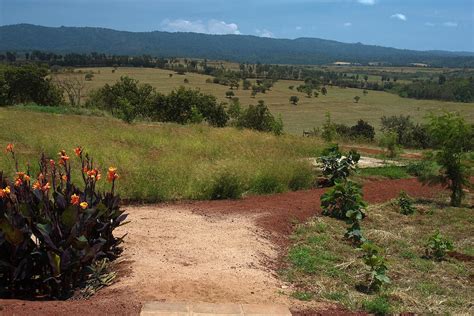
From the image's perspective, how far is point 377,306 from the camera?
4.89 m

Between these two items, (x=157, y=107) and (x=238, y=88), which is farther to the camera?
(x=238, y=88)

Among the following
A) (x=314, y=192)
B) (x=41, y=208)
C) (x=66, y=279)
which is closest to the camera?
(x=66, y=279)

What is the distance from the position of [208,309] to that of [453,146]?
8.27m

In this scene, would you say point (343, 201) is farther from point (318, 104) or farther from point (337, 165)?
point (318, 104)

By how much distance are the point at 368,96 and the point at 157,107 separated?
2470 inches

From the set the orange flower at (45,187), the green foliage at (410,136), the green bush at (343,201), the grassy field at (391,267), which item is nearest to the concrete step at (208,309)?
the grassy field at (391,267)

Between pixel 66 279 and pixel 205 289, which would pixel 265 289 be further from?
pixel 66 279

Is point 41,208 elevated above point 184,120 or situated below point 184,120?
above

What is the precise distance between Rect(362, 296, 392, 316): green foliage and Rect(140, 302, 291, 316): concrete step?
0.85m

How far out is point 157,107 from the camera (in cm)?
4306

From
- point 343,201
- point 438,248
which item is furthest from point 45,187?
point 343,201

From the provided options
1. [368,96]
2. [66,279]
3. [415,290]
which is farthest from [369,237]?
[368,96]

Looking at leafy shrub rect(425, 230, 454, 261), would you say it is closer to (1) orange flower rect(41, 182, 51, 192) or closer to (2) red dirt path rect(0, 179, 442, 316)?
(2) red dirt path rect(0, 179, 442, 316)

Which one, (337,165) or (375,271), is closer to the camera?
(375,271)
